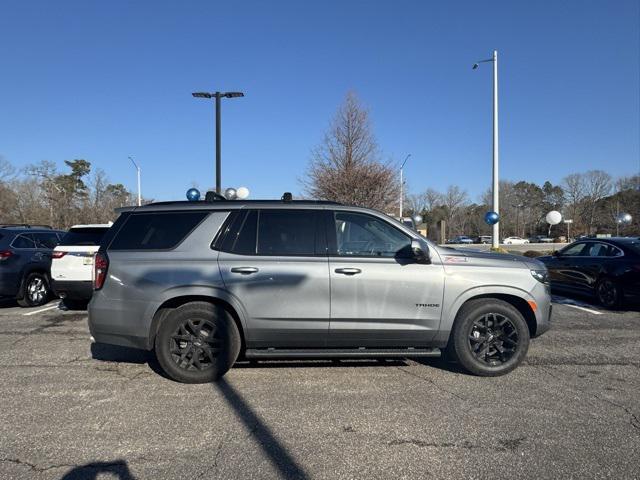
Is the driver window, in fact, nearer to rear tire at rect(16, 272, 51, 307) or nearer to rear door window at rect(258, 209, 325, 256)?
rear door window at rect(258, 209, 325, 256)

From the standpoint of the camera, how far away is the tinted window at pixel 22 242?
381 inches

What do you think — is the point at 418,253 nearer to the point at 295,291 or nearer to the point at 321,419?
the point at 295,291

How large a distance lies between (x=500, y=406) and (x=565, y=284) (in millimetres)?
7823

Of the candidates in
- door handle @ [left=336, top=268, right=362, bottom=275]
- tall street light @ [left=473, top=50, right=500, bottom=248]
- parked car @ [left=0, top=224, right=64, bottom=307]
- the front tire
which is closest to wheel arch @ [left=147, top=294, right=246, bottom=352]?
door handle @ [left=336, top=268, right=362, bottom=275]

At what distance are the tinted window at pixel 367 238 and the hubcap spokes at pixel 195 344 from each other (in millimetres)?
1605

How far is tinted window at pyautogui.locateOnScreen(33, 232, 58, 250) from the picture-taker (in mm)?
10297

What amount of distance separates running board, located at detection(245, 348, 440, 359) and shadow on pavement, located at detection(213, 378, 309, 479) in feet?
1.51

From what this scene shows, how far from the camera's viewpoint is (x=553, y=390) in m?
4.86

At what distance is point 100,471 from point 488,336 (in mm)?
3919

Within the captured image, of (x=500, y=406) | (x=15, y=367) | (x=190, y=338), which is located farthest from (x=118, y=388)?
(x=500, y=406)

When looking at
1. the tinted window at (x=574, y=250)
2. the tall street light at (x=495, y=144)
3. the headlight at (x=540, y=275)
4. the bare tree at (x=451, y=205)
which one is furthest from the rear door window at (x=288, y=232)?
the bare tree at (x=451, y=205)

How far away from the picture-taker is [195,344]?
16.6 ft

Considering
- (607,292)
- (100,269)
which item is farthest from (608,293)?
(100,269)

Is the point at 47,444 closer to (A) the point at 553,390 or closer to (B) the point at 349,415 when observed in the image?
(B) the point at 349,415
